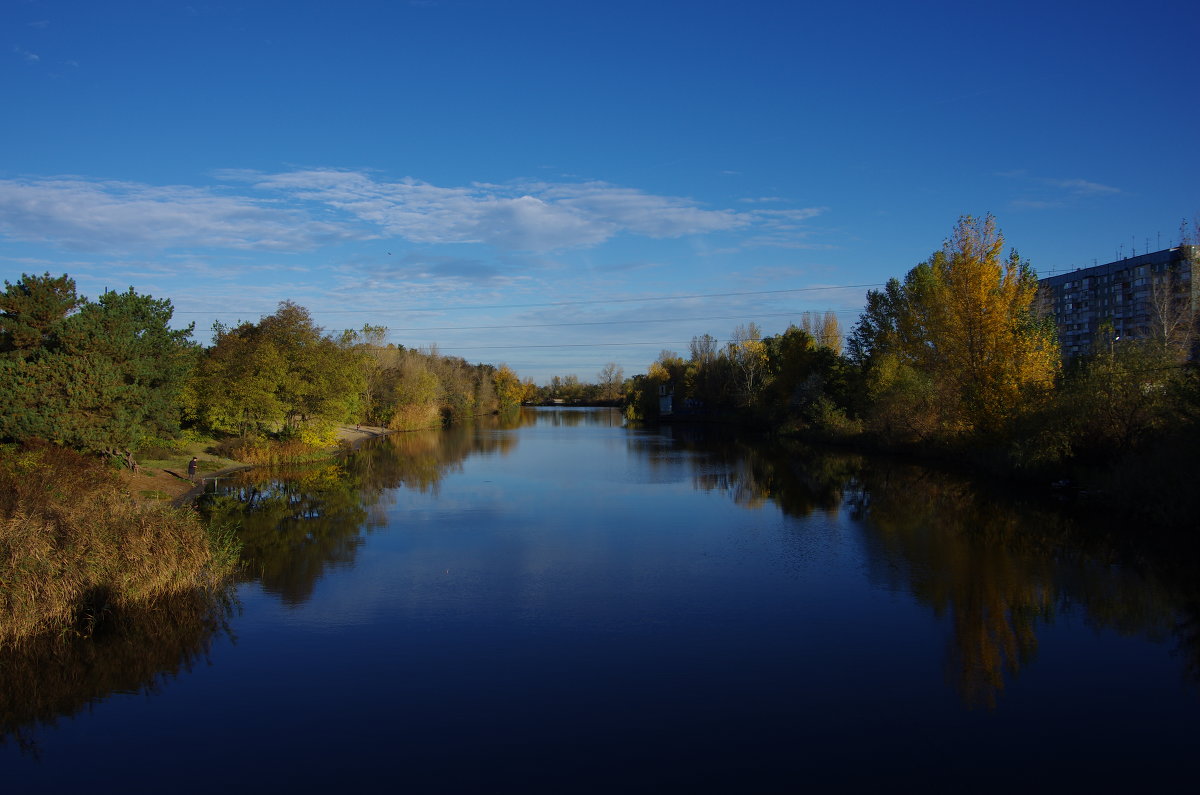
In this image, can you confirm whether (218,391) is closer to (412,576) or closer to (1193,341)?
(412,576)

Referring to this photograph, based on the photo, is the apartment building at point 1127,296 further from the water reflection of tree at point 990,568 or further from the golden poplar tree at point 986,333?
the water reflection of tree at point 990,568

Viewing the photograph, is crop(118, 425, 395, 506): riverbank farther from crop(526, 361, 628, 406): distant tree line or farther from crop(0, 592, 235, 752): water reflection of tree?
crop(526, 361, 628, 406): distant tree line

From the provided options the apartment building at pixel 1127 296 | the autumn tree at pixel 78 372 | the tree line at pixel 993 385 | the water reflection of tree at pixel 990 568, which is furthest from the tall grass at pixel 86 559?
the apartment building at pixel 1127 296

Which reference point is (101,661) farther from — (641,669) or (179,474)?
(179,474)

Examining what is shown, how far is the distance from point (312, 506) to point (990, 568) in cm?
1702

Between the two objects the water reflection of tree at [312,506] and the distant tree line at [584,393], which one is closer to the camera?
the water reflection of tree at [312,506]

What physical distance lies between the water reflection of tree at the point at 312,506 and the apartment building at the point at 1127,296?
36.1 m

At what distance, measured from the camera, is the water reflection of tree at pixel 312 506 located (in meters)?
13.8

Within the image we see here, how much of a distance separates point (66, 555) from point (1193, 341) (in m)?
42.5

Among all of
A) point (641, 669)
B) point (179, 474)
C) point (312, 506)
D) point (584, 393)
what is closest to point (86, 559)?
point (641, 669)

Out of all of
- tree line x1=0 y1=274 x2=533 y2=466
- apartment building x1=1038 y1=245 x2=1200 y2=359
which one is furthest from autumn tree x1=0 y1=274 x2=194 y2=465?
apartment building x1=1038 y1=245 x2=1200 y2=359

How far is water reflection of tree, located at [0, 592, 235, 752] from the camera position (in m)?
7.90

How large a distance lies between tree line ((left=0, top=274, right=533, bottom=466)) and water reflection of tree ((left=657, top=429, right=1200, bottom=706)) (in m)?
17.3

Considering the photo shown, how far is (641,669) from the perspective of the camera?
8672 millimetres
